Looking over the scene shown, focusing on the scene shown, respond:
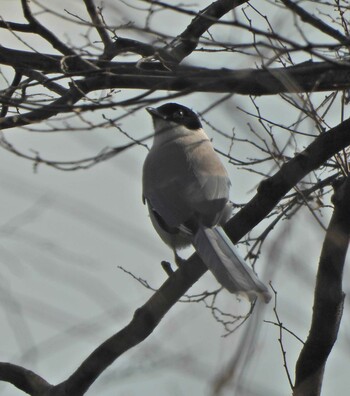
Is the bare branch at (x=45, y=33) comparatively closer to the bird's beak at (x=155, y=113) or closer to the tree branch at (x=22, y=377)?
the tree branch at (x=22, y=377)

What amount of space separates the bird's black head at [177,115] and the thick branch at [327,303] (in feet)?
11.0

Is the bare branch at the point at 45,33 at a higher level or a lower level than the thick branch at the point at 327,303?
higher

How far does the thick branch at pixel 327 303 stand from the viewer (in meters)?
3.57

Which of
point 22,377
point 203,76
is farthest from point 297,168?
point 22,377

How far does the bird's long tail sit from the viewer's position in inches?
164

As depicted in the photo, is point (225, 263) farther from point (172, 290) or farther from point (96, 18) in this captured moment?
point (96, 18)

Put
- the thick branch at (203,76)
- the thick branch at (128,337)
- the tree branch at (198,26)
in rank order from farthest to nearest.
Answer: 1. the tree branch at (198,26)
2. the thick branch at (128,337)
3. the thick branch at (203,76)

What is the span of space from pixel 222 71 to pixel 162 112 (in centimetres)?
447

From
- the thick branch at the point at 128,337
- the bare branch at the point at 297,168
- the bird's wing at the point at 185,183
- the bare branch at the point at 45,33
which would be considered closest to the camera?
the bare branch at the point at 297,168

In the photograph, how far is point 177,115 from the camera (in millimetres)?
6969

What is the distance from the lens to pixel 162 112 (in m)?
6.97

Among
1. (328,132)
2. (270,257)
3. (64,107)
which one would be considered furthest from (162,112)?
(270,257)

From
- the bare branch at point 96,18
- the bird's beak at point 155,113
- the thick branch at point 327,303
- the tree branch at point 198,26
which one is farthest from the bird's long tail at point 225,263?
the bird's beak at point 155,113

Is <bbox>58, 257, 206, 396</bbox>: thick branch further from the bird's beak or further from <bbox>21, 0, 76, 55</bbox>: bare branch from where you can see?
the bird's beak
